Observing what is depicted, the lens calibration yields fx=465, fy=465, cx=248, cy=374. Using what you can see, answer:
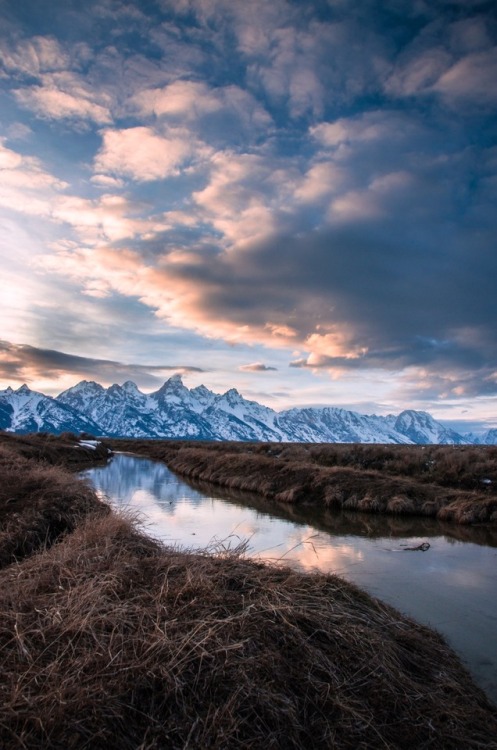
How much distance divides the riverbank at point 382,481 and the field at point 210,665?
1492cm

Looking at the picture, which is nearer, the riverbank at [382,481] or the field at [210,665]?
the field at [210,665]

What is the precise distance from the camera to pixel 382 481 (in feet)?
80.1

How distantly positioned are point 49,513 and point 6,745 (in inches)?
347

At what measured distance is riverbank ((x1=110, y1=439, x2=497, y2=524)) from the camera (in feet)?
68.9

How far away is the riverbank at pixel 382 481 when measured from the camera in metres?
21.0

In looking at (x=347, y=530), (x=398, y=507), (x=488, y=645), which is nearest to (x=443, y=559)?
(x=347, y=530)

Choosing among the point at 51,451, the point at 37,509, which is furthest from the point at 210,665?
the point at 51,451

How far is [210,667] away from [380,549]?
1150 cm

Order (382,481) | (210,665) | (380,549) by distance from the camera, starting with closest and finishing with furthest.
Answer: (210,665) → (380,549) → (382,481)

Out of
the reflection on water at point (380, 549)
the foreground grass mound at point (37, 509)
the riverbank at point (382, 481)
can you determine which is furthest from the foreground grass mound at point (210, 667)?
the riverbank at point (382, 481)

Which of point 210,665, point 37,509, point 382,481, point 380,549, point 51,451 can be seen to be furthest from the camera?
point 51,451

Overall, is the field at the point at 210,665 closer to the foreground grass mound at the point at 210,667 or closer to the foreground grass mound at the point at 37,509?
the foreground grass mound at the point at 210,667

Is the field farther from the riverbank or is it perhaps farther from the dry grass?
the dry grass

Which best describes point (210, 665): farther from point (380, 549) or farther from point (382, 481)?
point (382, 481)
